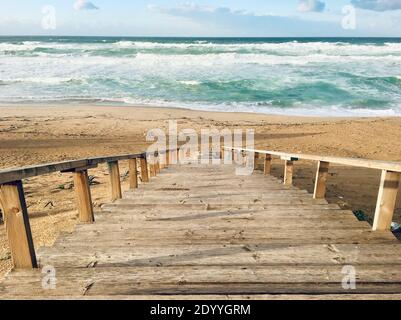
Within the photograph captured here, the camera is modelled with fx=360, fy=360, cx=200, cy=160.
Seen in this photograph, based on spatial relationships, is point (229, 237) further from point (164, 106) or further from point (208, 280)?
point (164, 106)

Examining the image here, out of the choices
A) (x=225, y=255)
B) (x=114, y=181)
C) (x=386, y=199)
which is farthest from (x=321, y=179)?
(x=114, y=181)

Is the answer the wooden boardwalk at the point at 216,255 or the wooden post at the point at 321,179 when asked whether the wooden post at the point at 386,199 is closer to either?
the wooden boardwalk at the point at 216,255

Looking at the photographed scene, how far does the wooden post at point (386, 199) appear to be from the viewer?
3.14m

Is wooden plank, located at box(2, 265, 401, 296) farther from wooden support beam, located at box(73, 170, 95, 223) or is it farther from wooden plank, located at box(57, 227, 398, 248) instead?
wooden support beam, located at box(73, 170, 95, 223)

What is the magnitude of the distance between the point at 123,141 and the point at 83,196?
10.4m

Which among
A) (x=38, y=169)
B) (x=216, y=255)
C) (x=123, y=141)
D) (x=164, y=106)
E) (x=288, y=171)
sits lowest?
(x=164, y=106)

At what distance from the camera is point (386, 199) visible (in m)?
3.19

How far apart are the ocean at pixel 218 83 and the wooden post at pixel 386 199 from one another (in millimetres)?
17865

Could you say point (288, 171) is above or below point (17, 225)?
below

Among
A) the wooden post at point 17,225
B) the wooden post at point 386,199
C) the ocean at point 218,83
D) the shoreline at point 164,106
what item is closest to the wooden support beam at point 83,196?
the wooden post at point 17,225

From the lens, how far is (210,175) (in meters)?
7.78

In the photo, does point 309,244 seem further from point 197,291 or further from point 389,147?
point 389,147

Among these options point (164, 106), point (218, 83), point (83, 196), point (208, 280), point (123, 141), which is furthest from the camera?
point (218, 83)
